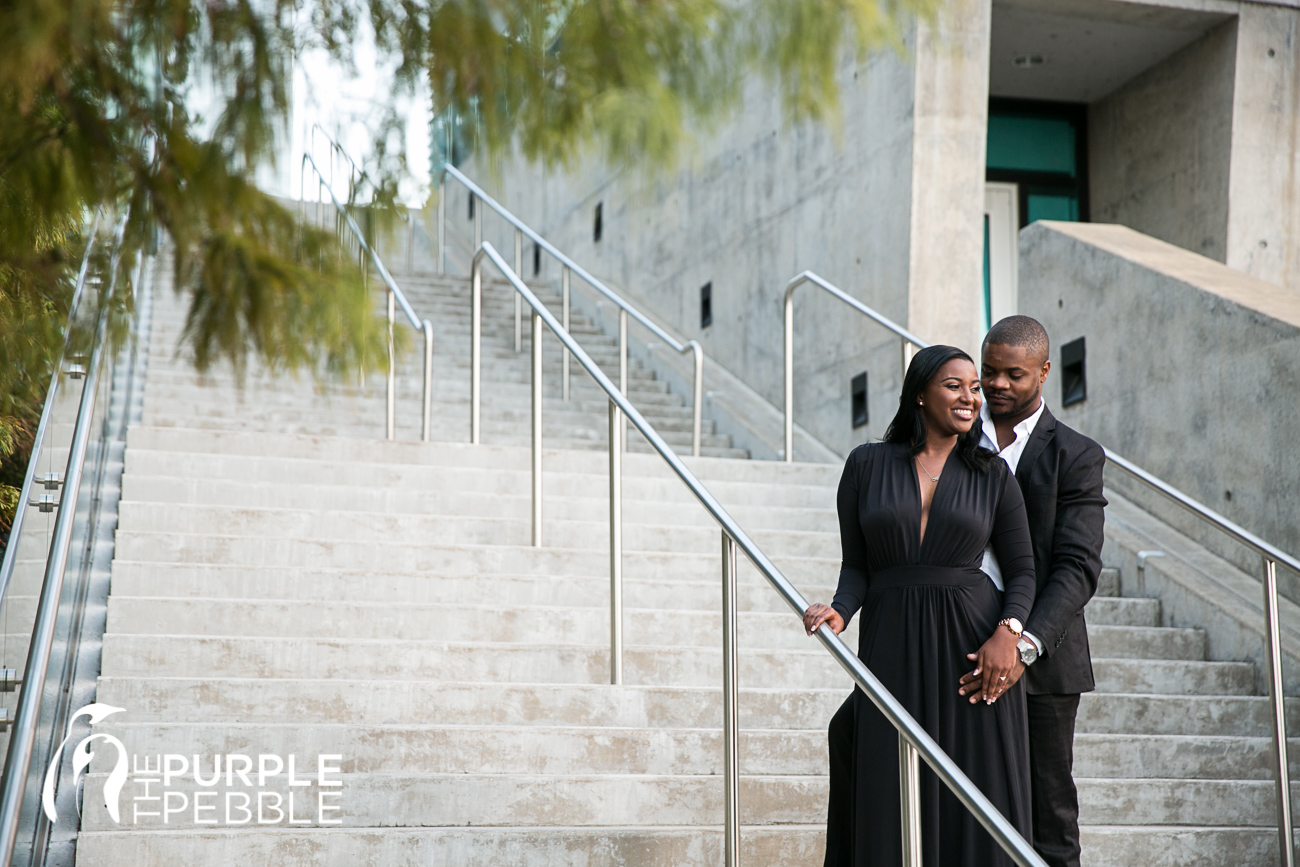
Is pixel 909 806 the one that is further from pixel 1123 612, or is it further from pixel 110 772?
pixel 1123 612

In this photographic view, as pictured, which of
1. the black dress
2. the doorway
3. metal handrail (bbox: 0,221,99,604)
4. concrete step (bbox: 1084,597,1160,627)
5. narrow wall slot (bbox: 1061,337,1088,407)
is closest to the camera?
metal handrail (bbox: 0,221,99,604)

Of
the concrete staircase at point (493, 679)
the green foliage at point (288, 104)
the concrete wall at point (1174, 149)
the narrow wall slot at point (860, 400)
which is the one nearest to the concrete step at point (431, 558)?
the concrete staircase at point (493, 679)

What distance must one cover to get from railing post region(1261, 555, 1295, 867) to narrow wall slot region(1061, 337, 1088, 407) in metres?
2.32

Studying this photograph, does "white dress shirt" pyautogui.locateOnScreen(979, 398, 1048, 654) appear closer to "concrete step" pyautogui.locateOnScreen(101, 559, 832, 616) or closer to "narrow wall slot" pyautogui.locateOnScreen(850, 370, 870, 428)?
"concrete step" pyautogui.locateOnScreen(101, 559, 832, 616)

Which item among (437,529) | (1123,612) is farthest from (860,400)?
(437,529)

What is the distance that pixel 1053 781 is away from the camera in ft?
9.39

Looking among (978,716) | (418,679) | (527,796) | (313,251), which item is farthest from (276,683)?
(313,251)

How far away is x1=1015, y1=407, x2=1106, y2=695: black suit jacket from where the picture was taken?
2.83 m

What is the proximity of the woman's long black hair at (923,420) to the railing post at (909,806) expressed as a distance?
0.60 meters

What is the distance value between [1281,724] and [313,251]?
3.23 meters

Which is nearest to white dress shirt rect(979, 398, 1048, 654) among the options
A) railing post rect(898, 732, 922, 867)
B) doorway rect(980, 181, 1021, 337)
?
railing post rect(898, 732, 922, 867)

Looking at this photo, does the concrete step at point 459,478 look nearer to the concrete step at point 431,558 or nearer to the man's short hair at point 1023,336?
the concrete step at point 431,558

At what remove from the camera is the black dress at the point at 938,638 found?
8.79 ft

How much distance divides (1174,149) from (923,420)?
6475mm
